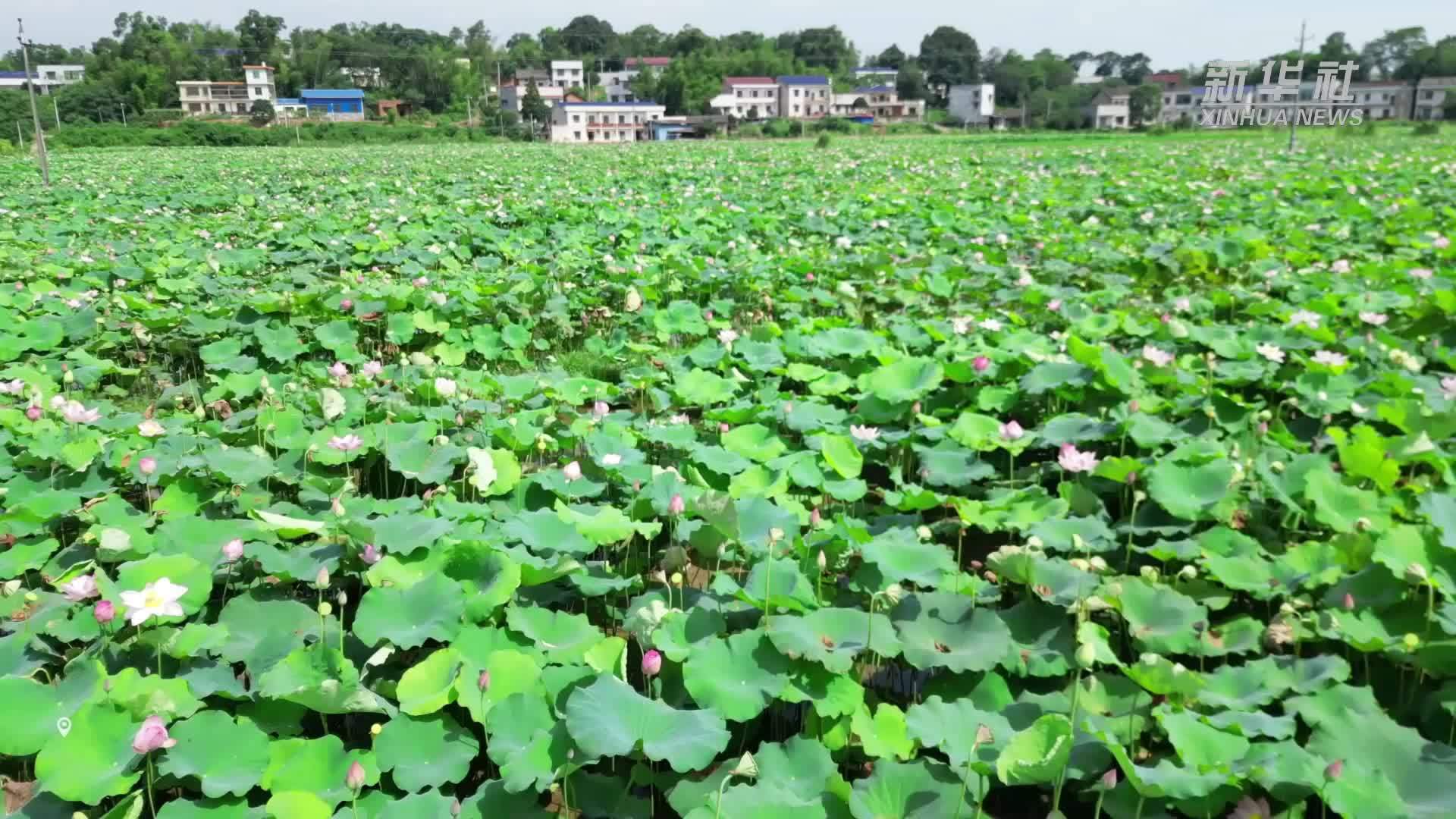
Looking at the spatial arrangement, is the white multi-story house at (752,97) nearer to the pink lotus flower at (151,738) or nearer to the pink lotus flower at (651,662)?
the pink lotus flower at (651,662)

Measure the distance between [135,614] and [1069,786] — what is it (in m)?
1.43

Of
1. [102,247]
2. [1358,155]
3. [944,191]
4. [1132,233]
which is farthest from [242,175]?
[1358,155]

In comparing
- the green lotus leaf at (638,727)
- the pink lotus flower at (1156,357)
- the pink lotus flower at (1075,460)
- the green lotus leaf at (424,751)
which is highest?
the pink lotus flower at (1156,357)

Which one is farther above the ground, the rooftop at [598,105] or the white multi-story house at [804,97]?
the white multi-story house at [804,97]

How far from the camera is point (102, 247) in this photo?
529 cm

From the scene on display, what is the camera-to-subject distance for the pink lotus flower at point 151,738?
1.14 m

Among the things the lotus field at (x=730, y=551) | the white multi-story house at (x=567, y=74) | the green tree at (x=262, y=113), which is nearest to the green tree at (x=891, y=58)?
the white multi-story house at (x=567, y=74)

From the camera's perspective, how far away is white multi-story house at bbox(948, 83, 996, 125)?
234ft

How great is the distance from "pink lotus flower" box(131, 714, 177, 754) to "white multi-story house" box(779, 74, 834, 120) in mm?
78335

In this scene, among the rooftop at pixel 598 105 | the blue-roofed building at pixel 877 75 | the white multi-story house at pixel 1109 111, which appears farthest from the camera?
the blue-roofed building at pixel 877 75

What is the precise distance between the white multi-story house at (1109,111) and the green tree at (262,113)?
181 ft

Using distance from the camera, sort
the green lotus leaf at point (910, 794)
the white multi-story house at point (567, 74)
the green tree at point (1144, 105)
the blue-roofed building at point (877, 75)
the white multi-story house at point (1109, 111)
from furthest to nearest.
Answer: the blue-roofed building at point (877, 75) < the white multi-story house at point (567, 74) < the white multi-story house at point (1109, 111) < the green tree at point (1144, 105) < the green lotus leaf at point (910, 794)

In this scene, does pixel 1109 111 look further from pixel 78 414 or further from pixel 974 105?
pixel 78 414

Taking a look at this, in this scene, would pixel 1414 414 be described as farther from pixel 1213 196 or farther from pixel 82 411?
pixel 1213 196
